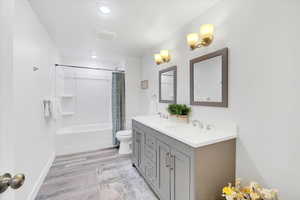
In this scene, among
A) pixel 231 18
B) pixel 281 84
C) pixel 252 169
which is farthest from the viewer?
pixel 231 18

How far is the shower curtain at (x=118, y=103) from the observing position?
349 cm

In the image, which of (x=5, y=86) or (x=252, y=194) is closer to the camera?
(x=5, y=86)

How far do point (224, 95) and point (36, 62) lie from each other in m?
2.41

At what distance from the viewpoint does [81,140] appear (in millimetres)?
3240

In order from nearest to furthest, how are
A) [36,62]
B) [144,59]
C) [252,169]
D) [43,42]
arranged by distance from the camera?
[252,169] → [36,62] → [43,42] → [144,59]

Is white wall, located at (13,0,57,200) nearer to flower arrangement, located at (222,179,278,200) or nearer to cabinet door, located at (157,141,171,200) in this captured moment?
cabinet door, located at (157,141,171,200)

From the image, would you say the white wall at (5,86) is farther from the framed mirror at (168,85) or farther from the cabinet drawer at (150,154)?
the framed mirror at (168,85)

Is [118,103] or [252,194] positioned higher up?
[118,103]

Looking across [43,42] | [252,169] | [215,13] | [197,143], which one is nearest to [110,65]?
[43,42]

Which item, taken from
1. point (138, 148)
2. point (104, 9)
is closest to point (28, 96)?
point (104, 9)

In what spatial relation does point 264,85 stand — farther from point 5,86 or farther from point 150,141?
point 5,86

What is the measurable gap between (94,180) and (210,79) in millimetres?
2224

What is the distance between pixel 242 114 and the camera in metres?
1.37

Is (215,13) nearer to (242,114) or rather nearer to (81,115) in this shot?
(242,114)
